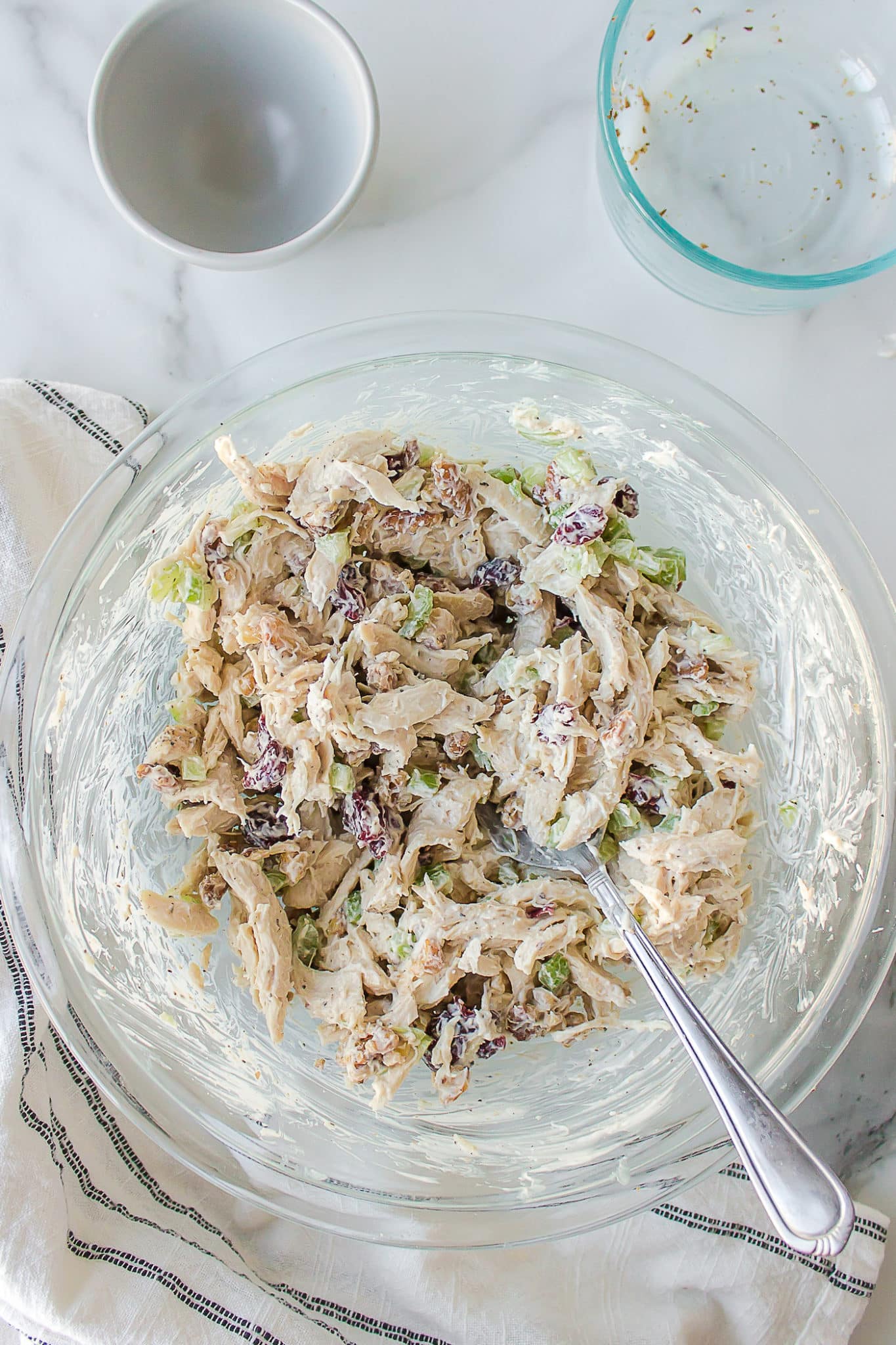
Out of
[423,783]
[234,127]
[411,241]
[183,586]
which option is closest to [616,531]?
[423,783]

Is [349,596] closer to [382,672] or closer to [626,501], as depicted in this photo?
[382,672]

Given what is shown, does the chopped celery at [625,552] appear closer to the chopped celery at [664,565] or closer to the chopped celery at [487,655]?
the chopped celery at [664,565]

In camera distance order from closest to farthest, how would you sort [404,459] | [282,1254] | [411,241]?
[404,459]
[282,1254]
[411,241]

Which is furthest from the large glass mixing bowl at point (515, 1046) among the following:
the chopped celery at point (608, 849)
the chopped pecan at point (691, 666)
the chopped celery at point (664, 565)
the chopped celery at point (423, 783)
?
the chopped celery at point (423, 783)

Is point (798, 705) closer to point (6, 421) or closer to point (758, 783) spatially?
point (758, 783)

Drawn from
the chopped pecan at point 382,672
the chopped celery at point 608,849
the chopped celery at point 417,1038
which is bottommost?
the chopped celery at point 417,1038

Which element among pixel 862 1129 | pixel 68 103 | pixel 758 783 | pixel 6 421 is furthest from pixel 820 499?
pixel 68 103
